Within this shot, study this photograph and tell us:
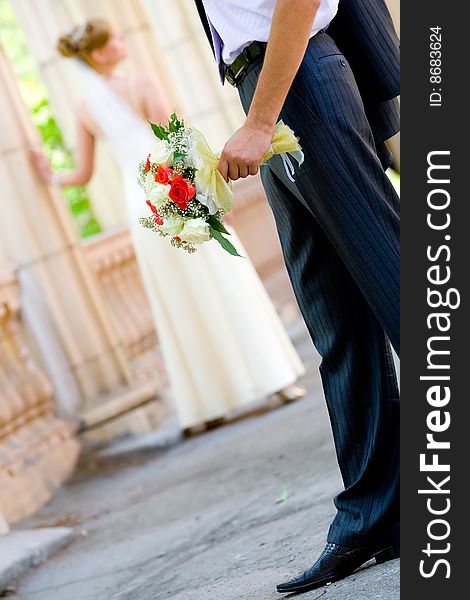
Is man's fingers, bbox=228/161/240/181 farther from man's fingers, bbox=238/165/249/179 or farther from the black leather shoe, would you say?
the black leather shoe

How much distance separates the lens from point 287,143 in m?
3.06

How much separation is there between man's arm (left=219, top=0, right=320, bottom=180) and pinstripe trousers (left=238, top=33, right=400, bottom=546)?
0.32 ft

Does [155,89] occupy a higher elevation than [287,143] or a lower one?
higher

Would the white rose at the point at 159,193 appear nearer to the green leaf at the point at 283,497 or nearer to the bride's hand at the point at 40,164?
the green leaf at the point at 283,497

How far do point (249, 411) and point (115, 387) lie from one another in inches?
41.3

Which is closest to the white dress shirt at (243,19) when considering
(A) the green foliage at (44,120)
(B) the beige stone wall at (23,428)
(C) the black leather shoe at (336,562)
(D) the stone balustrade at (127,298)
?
(C) the black leather shoe at (336,562)

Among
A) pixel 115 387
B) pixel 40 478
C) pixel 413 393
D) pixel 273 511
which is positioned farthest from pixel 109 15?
pixel 413 393

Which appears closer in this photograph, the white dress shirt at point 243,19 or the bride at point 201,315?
the white dress shirt at point 243,19

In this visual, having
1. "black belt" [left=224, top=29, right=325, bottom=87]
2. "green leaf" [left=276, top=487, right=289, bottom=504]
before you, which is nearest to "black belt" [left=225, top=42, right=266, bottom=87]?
"black belt" [left=224, top=29, right=325, bottom=87]

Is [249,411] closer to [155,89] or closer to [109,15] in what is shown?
[155,89]

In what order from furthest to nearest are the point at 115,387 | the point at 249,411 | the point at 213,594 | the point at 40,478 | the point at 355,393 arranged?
the point at 115,387 < the point at 249,411 < the point at 40,478 < the point at 213,594 < the point at 355,393

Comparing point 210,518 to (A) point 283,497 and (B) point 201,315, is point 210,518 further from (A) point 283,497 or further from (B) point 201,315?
(B) point 201,315

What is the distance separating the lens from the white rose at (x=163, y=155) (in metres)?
3.23

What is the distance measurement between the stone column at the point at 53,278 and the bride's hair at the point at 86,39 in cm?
95
